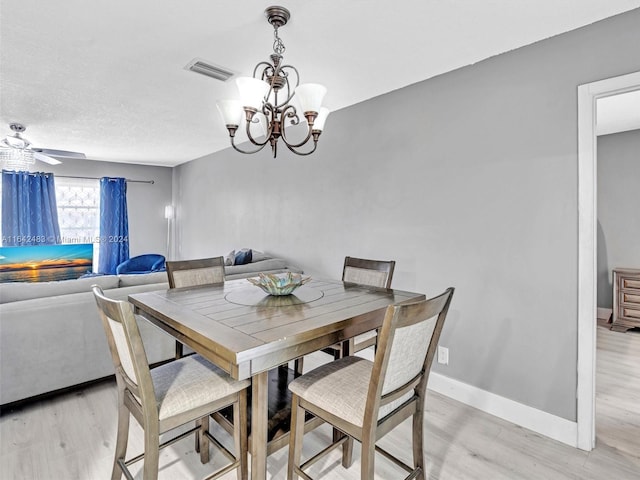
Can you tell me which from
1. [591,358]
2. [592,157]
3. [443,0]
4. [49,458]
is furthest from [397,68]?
[49,458]

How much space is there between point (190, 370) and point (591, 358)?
83.4 inches

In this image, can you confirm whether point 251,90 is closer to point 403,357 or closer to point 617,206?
point 403,357

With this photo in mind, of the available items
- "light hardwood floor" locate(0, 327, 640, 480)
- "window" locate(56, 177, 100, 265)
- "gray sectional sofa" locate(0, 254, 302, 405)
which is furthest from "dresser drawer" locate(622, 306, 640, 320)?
"window" locate(56, 177, 100, 265)

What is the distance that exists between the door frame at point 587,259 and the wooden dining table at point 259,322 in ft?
3.05

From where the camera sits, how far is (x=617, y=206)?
419cm

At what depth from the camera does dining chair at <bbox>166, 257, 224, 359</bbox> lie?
2297 millimetres

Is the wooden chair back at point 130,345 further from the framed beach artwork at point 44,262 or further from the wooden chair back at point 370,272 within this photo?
the framed beach artwork at point 44,262

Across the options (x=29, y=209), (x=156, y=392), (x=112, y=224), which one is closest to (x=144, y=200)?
(x=112, y=224)

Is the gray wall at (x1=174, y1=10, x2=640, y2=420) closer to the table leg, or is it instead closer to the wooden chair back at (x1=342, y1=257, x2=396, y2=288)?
the wooden chair back at (x1=342, y1=257, x2=396, y2=288)

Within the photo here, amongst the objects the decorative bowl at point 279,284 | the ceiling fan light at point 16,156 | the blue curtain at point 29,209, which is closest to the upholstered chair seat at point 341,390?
the decorative bowl at point 279,284

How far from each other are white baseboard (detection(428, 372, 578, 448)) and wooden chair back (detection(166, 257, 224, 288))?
179cm

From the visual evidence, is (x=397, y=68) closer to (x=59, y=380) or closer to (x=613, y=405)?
(x=613, y=405)

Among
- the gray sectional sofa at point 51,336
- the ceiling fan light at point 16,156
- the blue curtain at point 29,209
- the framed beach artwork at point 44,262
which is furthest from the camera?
the blue curtain at point 29,209

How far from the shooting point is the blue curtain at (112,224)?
6.14 metres
